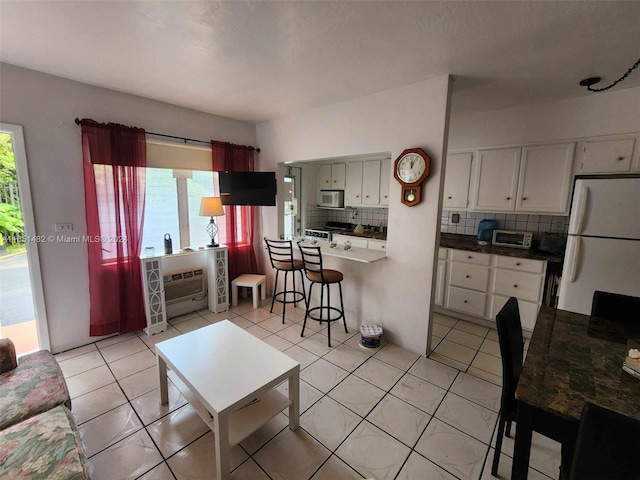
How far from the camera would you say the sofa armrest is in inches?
66.9

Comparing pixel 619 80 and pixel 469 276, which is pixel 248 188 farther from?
Answer: pixel 619 80

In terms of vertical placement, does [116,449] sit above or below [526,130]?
below

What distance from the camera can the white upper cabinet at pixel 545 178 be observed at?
2.85 m

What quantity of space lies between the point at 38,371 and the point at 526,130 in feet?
15.3

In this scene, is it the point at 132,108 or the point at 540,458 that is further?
the point at 132,108

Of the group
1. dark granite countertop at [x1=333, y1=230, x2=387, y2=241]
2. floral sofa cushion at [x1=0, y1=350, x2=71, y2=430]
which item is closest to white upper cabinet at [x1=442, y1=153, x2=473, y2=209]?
dark granite countertop at [x1=333, y1=230, x2=387, y2=241]

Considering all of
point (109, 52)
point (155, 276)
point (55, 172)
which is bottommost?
point (155, 276)

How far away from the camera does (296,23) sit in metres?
1.65

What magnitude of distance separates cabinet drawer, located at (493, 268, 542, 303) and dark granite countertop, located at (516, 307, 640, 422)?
1.31m

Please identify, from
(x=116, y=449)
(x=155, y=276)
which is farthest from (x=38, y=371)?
(x=155, y=276)

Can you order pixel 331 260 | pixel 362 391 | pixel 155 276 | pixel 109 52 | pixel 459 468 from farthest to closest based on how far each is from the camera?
1. pixel 331 260
2. pixel 155 276
3. pixel 362 391
4. pixel 109 52
5. pixel 459 468

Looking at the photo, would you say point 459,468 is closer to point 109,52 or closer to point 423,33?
point 423,33

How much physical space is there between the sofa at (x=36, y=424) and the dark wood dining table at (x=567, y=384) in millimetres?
1792

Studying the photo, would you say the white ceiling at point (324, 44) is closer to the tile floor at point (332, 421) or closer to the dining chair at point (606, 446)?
the dining chair at point (606, 446)
